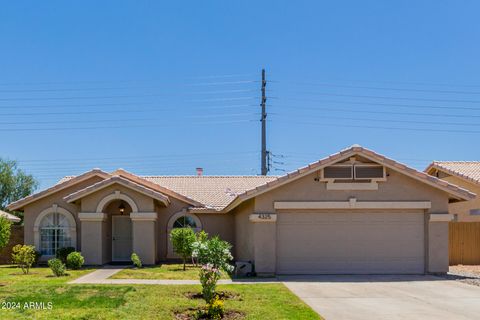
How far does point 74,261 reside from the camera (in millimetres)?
19281

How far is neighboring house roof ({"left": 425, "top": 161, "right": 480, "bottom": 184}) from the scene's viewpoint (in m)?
26.1

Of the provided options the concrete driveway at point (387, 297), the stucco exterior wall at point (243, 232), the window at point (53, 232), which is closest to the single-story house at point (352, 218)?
the stucco exterior wall at point (243, 232)

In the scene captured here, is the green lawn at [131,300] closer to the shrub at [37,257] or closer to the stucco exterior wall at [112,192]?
the stucco exterior wall at [112,192]

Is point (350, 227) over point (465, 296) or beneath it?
over

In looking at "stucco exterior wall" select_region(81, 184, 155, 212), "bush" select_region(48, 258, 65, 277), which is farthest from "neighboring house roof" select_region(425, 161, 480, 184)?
"bush" select_region(48, 258, 65, 277)

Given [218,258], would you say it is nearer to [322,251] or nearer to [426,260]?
[322,251]

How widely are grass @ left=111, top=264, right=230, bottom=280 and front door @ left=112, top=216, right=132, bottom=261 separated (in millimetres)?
3508

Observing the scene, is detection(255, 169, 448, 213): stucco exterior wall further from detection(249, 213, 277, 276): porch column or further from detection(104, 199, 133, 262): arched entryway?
detection(104, 199, 133, 262): arched entryway

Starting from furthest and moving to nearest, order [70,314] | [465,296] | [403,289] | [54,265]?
[54,265]
[403,289]
[465,296]
[70,314]

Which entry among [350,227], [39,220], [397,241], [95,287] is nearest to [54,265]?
[95,287]

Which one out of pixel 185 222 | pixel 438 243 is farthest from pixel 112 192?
pixel 438 243

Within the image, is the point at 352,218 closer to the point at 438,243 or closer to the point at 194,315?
the point at 438,243

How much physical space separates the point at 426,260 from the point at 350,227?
2758 mm

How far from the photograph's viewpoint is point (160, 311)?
10562mm
